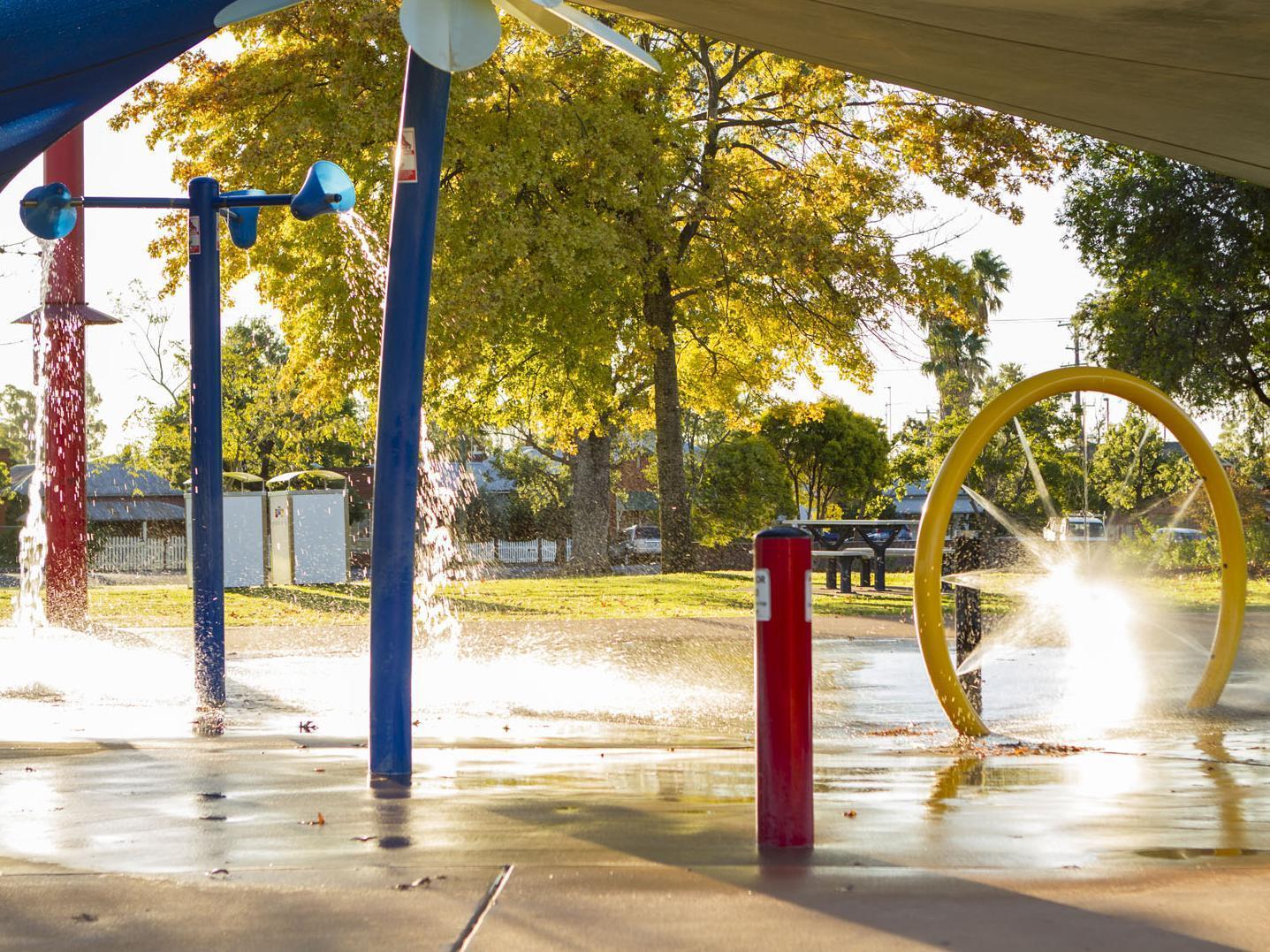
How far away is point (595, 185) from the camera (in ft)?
65.9

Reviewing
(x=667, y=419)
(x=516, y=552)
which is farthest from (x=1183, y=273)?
(x=516, y=552)

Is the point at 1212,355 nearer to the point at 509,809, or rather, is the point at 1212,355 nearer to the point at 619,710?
the point at 619,710

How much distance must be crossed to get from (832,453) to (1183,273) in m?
15.2

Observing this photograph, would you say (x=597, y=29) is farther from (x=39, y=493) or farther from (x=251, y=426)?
(x=251, y=426)

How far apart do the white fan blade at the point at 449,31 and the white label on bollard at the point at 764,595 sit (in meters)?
2.25

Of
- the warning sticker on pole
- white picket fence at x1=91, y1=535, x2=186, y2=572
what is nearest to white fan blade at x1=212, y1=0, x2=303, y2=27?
the warning sticker on pole

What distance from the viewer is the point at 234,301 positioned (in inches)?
893

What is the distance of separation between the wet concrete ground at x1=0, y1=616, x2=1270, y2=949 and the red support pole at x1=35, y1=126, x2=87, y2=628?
409cm

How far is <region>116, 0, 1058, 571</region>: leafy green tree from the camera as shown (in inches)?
746

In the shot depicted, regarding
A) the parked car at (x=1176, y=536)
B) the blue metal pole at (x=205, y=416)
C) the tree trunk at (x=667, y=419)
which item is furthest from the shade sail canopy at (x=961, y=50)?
the tree trunk at (x=667, y=419)

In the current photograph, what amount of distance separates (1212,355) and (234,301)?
16.4m

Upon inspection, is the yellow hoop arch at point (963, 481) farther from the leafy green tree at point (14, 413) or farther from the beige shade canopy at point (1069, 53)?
the leafy green tree at point (14, 413)

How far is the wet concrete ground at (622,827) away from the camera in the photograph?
11.3 ft

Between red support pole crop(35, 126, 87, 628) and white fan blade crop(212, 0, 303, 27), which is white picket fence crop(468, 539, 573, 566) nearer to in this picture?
red support pole crop(35, 126, 87, 628)
